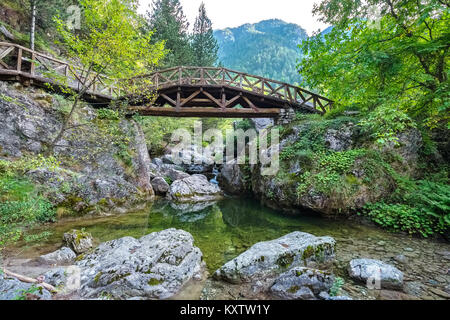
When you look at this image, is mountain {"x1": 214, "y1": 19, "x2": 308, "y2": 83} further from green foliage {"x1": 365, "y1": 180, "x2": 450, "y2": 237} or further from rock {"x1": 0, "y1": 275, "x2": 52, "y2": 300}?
rock {"x1": 0, "y1": 275, "x2": 52, "y2": 300}

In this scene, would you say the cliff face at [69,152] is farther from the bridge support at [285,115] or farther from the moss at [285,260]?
the bridge support at [285,115]

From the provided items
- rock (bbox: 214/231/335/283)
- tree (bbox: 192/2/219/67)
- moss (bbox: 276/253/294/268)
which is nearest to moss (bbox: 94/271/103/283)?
rock (bbox: 214/231/335/283)

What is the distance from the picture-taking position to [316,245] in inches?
153

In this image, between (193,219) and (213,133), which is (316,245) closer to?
(193,219)

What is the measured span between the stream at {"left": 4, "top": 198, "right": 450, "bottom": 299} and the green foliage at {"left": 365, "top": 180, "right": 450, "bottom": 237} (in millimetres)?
403

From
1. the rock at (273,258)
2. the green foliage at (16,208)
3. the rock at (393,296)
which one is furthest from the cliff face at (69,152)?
the rock at (393,296)

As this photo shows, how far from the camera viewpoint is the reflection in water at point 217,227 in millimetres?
4838

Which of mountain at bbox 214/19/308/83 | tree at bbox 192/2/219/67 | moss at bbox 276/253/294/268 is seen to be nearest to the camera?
moss at bbox 276/253/294/268

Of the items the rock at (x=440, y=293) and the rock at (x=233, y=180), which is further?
the rock at (x=233, y=180)

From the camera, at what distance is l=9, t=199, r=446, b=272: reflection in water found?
4.84m

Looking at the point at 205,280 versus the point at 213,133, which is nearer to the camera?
the point at 205,280
